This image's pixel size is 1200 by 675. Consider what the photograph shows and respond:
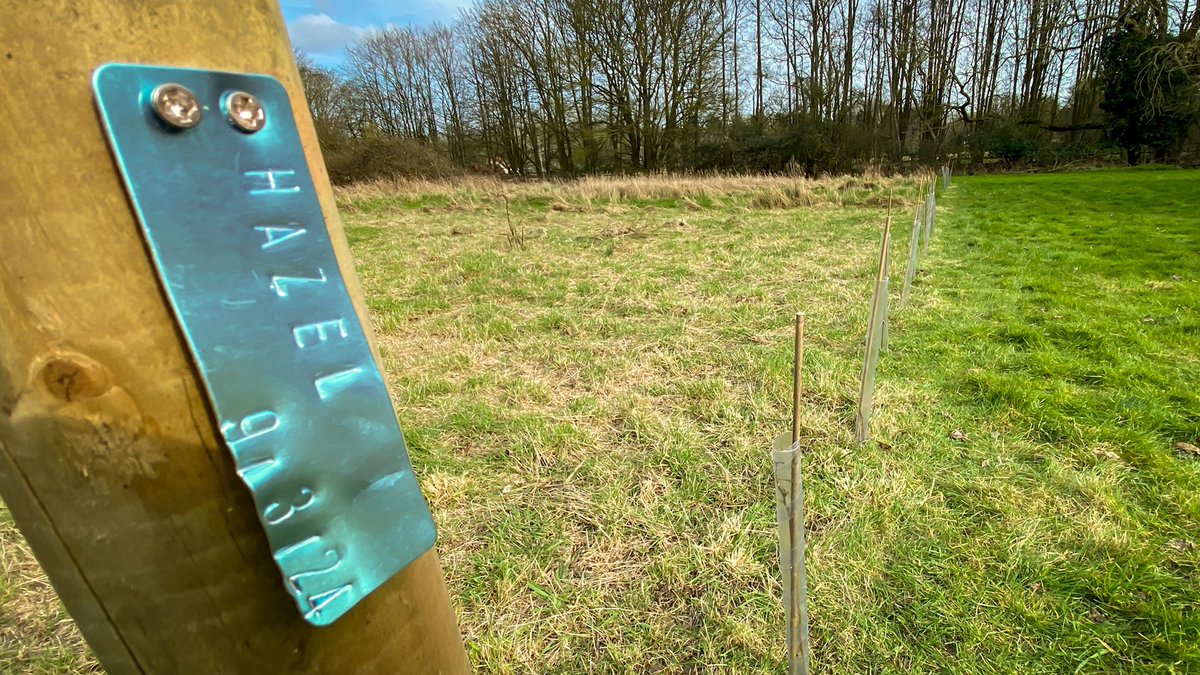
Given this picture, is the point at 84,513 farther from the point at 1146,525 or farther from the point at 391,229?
the point at 391,229

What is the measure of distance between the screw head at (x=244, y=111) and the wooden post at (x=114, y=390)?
37mm

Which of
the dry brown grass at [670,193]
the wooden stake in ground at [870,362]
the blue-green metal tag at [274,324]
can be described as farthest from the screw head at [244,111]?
the dry brown grass at [670,193]

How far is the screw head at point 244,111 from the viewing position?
451 mm

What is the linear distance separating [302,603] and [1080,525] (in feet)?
8.45

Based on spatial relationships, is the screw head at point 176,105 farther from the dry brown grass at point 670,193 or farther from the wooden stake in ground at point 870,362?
the dry brown grass at point 670,193

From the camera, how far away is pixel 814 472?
7.88 feet

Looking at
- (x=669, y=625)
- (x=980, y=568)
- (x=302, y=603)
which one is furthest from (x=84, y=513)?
(x=980, y=568)

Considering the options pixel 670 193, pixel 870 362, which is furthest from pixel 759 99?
pixel 870 362

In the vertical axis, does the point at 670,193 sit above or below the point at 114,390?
below

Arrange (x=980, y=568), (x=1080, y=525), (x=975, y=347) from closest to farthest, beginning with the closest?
1. (x=980, y=568)
2. (x=1080, y=525)
3. (x=975, y=347)

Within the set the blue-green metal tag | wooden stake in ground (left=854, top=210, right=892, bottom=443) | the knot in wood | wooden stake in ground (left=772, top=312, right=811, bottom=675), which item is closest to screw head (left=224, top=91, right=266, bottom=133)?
the blue-green metal tag

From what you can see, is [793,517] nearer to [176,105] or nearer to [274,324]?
[274,324]

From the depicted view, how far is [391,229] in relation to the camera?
→ 36.1ft

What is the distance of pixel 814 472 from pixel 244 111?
95.6 inches
